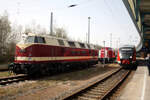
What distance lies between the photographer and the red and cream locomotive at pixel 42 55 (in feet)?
44.5

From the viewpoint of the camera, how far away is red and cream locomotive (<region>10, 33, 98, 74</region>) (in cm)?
1355

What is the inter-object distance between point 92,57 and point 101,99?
62.1 feet

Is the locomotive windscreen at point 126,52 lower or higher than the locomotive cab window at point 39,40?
lower

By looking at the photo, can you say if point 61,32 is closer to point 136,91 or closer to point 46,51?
point 46,51

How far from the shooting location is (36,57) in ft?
45.4

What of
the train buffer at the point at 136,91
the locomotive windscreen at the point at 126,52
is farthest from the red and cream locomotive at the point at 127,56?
the train buffer at the point at 136,91

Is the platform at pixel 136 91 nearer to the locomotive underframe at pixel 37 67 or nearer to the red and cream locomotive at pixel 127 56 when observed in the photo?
the locomotive underframe at pixel 37 67

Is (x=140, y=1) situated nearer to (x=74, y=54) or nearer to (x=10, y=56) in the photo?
(x=74, y=54)

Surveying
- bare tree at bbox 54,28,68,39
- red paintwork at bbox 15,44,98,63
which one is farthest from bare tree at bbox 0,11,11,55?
bare tree at bbox 54,28,68,39

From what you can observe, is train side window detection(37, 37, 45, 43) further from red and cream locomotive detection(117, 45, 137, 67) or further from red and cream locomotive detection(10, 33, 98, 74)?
red and cream locomotive detection(117, 45, 137, 67)

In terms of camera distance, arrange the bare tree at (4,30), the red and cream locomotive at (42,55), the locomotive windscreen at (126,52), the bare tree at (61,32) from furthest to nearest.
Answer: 1. the bare tree at (61,32)
2. the bare tree at (4,30)
3. the locomotive windscreen at (126,52)
4. the red and cream locomotive at (42,55)

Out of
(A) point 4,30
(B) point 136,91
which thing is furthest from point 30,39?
(A) point 4,30

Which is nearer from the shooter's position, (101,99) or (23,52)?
(101,99)

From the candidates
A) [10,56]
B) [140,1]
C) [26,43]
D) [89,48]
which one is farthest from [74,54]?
[10,56]
